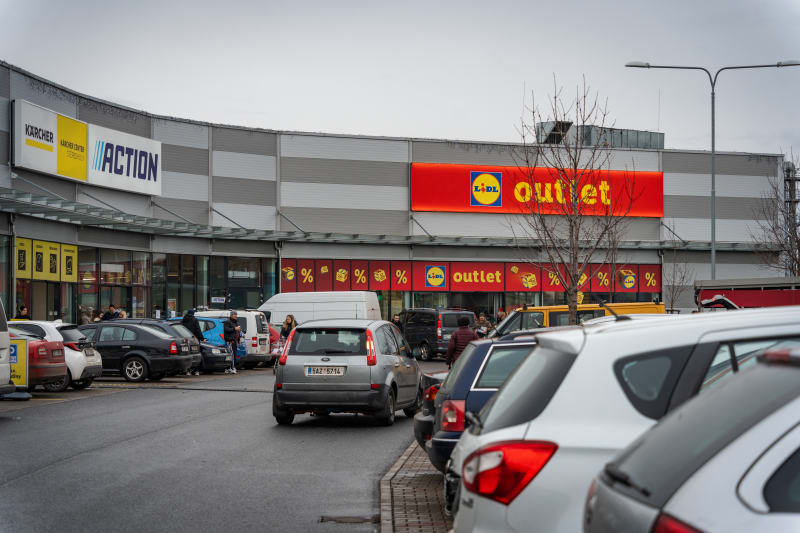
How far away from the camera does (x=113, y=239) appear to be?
1597 inches

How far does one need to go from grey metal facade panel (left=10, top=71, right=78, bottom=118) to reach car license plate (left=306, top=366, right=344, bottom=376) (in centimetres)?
2269

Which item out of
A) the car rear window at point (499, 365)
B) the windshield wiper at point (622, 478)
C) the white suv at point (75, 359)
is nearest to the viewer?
the windshield wiper at point (622, 478)

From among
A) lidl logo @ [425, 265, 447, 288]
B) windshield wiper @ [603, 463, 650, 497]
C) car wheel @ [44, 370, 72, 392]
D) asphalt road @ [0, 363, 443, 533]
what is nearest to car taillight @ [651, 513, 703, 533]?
windshield wiper @ [603, 463, 650, 497]

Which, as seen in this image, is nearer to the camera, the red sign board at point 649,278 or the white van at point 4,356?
the white van at point 4,356

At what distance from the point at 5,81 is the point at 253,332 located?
11329 mm

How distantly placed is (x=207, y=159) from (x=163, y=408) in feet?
95.4

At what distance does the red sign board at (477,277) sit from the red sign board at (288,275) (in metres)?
7.40

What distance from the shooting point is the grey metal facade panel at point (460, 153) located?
1959 inches

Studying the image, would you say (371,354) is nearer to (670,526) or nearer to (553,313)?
(553,313)

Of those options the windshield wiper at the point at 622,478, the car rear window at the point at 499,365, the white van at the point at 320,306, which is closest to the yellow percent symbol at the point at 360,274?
the white van at the point at 320,306

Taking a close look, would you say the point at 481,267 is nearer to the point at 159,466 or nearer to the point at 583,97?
the point at 583,97

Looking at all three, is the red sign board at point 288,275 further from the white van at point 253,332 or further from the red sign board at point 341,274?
the white van at point 253,332

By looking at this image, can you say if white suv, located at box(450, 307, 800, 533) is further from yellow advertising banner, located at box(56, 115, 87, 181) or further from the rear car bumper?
yellow advertising banner, located at box(56, 115, 87, 181)

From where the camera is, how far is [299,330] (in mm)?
15891
